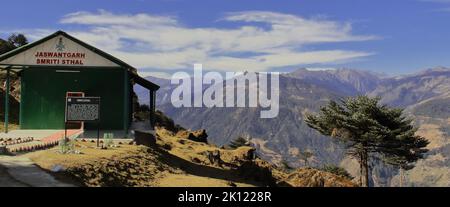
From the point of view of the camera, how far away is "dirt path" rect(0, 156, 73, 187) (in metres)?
16.1

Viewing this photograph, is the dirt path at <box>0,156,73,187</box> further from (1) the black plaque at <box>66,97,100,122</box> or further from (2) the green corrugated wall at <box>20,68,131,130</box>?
(2) the green corrugated wall at <box>20,68,131,130</box>

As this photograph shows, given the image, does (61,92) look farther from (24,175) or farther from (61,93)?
(24,175)

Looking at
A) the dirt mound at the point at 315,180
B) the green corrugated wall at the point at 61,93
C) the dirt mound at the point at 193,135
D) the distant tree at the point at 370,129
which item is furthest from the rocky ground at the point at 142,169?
the dirt mound at the point at 193,135

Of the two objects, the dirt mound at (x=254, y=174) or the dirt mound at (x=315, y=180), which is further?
the dirt mound at (x=315, y=180)

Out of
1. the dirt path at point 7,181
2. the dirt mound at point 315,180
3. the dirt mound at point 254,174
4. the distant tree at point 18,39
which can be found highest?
the distant tree at point 18,39

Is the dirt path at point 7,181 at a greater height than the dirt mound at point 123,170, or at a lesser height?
greater

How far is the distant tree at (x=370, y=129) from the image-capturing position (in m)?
41.5

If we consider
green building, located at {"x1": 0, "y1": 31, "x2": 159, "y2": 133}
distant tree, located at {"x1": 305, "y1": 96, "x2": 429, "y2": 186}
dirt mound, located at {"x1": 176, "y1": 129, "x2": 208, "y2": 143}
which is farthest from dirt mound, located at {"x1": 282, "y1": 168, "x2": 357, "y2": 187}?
dirt mound, located at {"x1": 176, "y1": 129, "x2": 208, "y2": 143}

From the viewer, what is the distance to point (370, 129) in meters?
41.8

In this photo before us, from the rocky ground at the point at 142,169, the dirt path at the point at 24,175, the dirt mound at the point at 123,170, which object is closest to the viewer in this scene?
the dirt path at the point at 24,175

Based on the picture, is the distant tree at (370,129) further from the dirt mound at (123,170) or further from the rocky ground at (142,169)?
the dirt mound at (123,170)

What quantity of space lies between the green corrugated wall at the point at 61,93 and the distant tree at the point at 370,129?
19.6 m

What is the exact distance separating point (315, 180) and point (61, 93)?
20.5m
